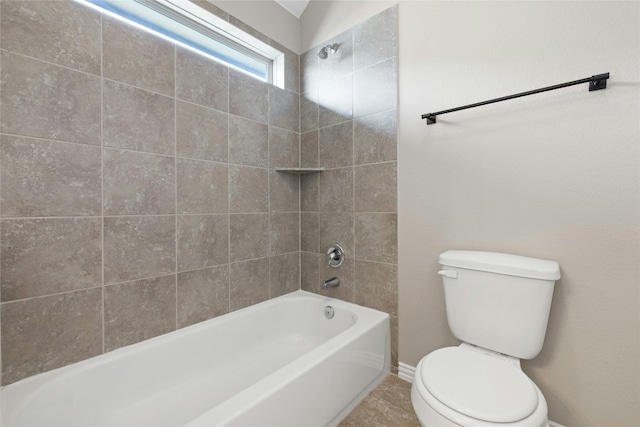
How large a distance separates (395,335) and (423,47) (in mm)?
1700

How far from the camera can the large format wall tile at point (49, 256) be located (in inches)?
42.9

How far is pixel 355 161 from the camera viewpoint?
1866 millimetres

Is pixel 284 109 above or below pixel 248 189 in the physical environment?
above

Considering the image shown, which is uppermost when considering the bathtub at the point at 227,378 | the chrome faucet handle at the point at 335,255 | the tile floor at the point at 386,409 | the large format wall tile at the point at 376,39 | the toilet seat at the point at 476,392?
the large format wall tile at the point at 376,39

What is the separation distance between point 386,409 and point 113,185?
1.75m

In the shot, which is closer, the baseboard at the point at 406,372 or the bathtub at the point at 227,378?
the bathtub at the point at 227,378

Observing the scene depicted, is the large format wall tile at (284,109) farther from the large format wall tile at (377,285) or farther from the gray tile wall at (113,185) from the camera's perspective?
the large format wall tile at (377,285)

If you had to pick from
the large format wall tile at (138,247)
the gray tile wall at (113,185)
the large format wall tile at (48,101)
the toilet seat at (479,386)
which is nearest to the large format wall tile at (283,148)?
the gray tile wall at (113,185)

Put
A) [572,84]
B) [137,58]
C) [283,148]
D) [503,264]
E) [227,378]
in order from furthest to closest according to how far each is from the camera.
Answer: [283,148]
[227,378]
[137,58]
[503,264]
[572,84]

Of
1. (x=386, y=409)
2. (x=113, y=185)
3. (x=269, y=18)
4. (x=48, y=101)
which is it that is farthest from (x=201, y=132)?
(x=386, y=409)

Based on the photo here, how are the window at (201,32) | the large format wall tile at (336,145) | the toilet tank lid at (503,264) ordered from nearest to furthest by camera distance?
the toilet tank lid at (503,264) < the window at (201,32) < the large format wall tile at (336,145)

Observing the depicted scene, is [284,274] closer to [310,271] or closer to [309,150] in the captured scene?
[310,271]

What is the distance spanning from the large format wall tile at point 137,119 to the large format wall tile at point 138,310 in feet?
2.24

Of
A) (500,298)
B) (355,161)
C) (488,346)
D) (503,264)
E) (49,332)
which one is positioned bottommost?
(488,346)
